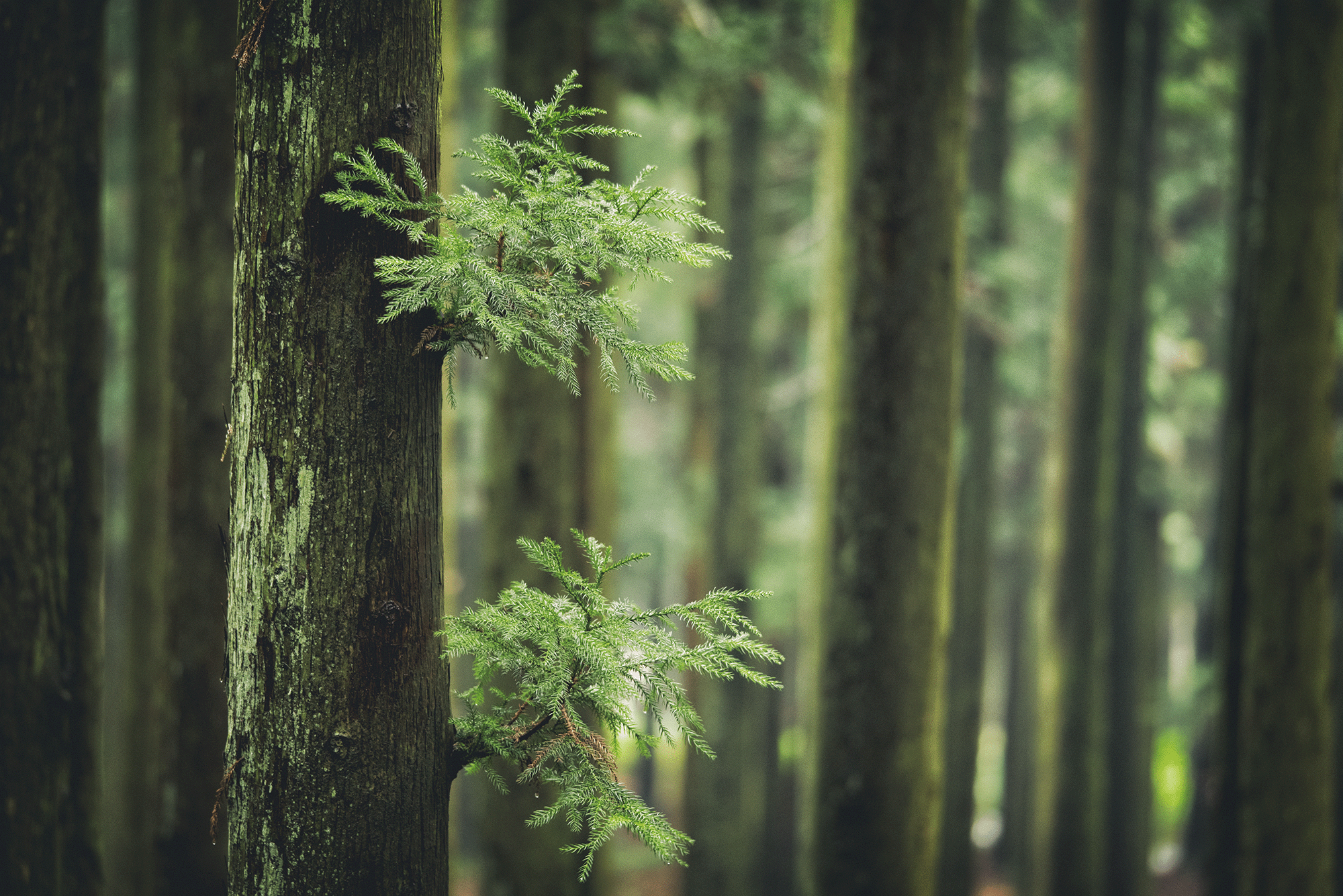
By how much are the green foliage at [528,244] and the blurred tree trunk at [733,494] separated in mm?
8108

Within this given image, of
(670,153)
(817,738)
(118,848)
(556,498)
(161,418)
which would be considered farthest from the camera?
(670,153)

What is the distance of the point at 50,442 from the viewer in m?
3.56

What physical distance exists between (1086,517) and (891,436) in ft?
18.0

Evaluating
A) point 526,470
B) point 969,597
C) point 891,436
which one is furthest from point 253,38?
point 969,597

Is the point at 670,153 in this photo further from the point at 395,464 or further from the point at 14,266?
→ the point at 395,464

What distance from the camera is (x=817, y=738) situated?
15.0 ft

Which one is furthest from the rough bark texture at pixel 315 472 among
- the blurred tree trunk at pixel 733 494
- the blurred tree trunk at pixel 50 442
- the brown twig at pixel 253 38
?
the blurred tree trunk at pixel 733 494

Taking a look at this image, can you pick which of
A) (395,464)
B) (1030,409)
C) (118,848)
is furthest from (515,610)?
(1030,409)

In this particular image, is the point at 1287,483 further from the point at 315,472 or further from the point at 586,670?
the point at 315,472

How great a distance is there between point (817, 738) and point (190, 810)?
3543mm

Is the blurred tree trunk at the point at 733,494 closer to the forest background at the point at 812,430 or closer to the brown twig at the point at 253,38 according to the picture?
the forest background at the point at 812,430

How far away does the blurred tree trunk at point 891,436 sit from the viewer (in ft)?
14.1

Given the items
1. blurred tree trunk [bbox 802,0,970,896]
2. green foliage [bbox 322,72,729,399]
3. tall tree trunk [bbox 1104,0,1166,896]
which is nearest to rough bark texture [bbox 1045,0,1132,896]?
tall tree trunk [bbox 1104,0,1166,896]

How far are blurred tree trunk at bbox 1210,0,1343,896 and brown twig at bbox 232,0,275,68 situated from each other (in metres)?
5.94
